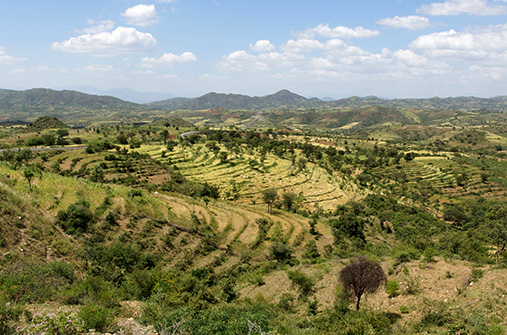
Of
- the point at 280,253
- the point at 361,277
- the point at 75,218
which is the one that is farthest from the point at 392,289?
the point at 75,218

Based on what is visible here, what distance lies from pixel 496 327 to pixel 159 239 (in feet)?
99.3

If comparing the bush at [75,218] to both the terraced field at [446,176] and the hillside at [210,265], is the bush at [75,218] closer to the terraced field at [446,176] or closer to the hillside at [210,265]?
the hillside at [210,265]

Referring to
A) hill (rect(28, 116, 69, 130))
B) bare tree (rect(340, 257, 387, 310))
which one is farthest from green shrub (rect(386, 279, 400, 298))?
hill (rect(28, 116, 69, 130))

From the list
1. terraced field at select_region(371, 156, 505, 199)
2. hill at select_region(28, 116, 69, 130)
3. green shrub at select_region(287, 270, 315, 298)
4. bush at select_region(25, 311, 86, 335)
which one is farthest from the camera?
hill at select_region(28, 116, 69, 130)

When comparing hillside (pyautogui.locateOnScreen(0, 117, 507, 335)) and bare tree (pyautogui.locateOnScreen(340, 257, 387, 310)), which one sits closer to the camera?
hillside (pyautogui.locateOnScreen(0, 117, 507, 335))

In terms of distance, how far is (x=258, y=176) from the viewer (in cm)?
9438

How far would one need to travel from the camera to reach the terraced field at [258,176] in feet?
274

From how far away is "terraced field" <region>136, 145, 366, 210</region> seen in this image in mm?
83562

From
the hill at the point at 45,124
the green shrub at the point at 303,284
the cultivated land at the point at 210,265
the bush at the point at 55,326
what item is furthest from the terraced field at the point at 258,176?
the hill at the point at 45,124

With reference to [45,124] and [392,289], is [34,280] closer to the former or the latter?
[392,289]

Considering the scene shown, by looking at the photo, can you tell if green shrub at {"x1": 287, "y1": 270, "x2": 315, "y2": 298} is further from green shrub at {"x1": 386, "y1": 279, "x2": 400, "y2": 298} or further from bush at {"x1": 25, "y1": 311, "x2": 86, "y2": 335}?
bush at {"x1": 25, "y1": 311, "x2": 86, "y2": 335}

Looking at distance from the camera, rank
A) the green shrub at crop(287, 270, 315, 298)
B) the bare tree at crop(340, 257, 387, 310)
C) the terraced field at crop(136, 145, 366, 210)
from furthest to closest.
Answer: the terraced field at crop(136, 145, 366, 210) < the green shrub at crop(287, 270, 315, 298) < the bare tree at crop(340, 257, 387, 310)

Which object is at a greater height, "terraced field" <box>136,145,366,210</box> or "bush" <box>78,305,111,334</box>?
"bush" <box>78,305,111,334</box>

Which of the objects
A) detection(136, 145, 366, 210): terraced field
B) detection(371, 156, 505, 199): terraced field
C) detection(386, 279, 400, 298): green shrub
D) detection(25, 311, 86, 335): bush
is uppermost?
detection(25, 311, 86, 335): bush
